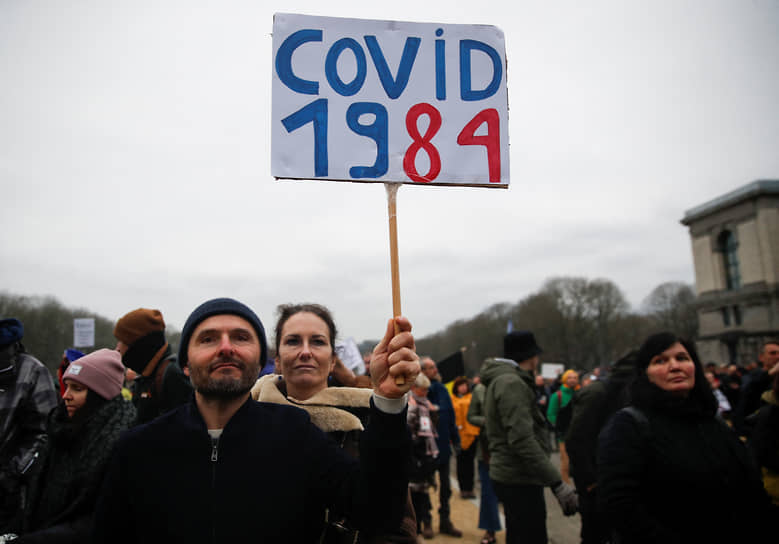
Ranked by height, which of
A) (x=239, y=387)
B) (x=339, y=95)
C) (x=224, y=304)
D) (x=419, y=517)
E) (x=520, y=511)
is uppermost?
(x=339, y=95)

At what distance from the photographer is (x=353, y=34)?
2357 millimetres

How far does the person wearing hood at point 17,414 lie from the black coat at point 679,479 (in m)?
3.89

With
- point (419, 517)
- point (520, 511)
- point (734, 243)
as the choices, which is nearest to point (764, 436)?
point (520, 511)

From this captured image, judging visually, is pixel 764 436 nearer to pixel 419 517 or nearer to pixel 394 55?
pixel 394 55

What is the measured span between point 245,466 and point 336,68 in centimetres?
165

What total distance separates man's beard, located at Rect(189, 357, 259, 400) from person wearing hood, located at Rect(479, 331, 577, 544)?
3020 mm

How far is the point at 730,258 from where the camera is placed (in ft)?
159

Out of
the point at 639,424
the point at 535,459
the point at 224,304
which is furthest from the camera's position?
the point at 535,459

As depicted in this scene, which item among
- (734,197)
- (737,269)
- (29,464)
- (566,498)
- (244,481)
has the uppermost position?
(734,197)

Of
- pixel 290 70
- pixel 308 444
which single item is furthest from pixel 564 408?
pixel 290 70

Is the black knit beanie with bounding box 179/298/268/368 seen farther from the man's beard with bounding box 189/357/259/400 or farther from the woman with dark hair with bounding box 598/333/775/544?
the woman with dark hair with bounding box 598/333/775/544

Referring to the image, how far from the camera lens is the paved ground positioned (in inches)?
246

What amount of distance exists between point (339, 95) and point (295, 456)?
1.48m

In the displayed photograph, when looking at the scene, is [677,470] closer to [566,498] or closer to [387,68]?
[566,498]
